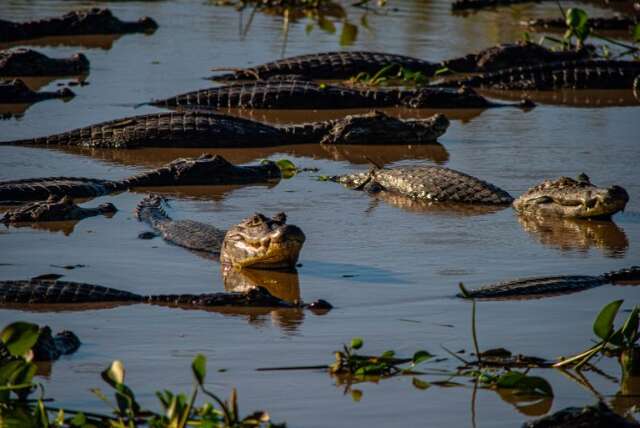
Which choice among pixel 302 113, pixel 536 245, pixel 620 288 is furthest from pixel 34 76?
pixel 620 288

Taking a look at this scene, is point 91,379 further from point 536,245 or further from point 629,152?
point 629,152

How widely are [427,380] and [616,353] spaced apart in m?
0.93

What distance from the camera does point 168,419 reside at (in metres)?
4.35

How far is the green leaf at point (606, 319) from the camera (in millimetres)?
5215

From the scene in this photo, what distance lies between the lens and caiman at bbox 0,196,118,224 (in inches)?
340

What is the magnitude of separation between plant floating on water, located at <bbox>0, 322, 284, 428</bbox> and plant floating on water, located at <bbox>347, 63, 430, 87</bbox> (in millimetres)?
9660

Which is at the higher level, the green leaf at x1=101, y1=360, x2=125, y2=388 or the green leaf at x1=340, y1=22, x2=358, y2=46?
the green leaf at x1=101, y1=360, x2=125, y2=388

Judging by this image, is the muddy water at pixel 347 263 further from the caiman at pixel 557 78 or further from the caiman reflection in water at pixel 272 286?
the caiman at pixel 557 78

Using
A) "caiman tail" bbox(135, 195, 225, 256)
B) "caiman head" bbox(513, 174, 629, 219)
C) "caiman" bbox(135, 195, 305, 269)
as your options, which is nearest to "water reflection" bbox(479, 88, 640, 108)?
"caiman head" bbox(513, 174, 629, 219)

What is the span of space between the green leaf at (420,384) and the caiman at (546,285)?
1263 millimetres

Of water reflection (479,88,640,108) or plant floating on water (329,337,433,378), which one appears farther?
water reflection (479,88,640,108)

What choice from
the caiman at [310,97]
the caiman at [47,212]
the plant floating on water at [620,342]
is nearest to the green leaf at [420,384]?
the plant floating on water at [620,342]

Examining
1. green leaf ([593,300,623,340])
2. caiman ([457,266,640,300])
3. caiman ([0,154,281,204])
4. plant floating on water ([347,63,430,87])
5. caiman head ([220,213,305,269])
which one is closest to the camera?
green leaf ([593,300,623,340])

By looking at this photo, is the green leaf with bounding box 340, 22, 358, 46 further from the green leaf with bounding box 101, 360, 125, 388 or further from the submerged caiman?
the green leaf with bounding box 101, 360, 125, 388
